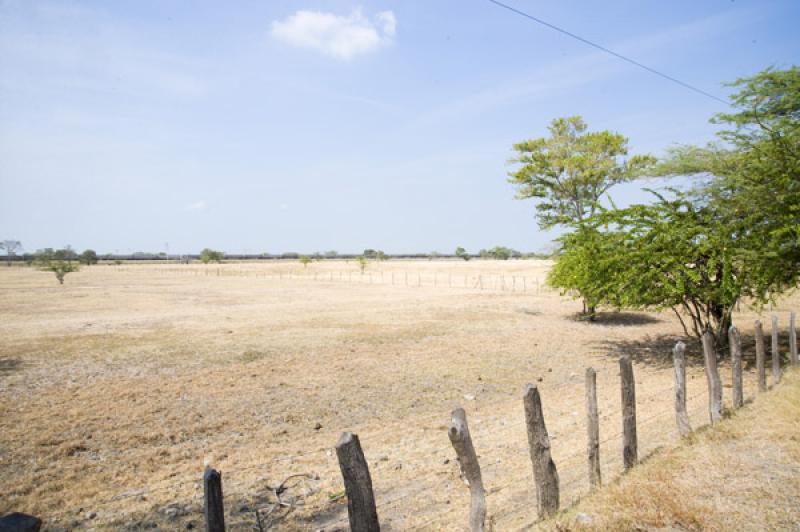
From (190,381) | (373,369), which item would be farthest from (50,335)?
(373,369)

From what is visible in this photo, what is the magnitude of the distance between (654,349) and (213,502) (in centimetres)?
1816

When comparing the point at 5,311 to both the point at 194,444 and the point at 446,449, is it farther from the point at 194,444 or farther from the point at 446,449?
the point at 446,449

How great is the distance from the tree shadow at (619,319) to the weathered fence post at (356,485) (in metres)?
22.7

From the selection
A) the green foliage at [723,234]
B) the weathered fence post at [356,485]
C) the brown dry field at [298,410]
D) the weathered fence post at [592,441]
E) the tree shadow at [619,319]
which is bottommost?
the tree shadow at [619,319]

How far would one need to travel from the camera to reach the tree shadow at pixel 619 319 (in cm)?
2384

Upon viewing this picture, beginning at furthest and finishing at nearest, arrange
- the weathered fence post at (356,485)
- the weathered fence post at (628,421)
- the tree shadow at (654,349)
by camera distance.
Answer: the tree shadow at (654,349), the weathered fence post at (628,421), the weathered fence post at (356,485)

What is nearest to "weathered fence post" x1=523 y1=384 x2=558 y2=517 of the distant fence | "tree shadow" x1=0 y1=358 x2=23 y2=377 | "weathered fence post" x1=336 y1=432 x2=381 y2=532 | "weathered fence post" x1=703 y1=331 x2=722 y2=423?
the distant fence

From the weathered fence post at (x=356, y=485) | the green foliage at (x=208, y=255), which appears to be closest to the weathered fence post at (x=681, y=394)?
the weathered fence post at (x=356, y=485)

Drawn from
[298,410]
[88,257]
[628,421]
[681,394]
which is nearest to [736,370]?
[681,394]

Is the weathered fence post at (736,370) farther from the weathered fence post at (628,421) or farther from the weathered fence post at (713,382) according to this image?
the weathered fence post at (628,421)

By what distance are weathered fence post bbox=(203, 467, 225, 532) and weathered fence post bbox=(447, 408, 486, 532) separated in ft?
6.44

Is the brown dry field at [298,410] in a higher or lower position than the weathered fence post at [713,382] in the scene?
lower

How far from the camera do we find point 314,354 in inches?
622

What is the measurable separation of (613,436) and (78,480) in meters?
9.22
